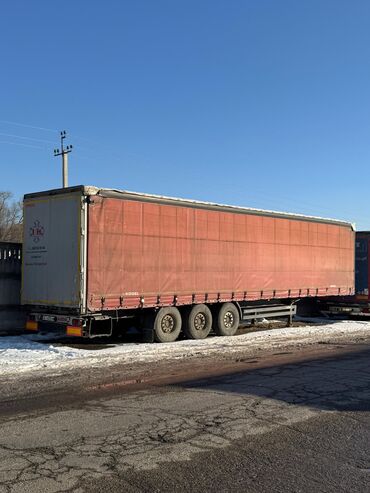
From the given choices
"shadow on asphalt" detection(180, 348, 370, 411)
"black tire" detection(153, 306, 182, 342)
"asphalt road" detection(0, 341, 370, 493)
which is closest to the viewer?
"asphalt road" detection(0, 341, 370, 493)

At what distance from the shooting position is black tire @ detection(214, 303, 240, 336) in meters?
15.9

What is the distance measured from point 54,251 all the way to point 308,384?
7.08 meters

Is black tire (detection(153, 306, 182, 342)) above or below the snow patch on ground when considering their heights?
above

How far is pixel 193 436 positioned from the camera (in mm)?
5832

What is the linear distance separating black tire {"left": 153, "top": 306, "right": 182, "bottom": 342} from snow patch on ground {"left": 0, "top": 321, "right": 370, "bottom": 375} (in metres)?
0.32


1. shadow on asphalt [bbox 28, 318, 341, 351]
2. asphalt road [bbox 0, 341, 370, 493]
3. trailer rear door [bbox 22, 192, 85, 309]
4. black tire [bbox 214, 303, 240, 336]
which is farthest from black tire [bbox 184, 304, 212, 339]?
asphalt road [bbox 0, 341, 370, 493]

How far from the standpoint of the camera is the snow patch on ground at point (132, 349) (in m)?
10.8

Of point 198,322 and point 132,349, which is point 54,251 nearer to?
point 132,349

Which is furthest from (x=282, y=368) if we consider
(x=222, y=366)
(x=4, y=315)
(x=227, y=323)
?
(x=4, y=315)

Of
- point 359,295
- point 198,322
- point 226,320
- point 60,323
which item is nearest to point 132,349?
point 60,323

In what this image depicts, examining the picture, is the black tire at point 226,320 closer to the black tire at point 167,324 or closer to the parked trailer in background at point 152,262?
the parked trailer in background at point 152,262

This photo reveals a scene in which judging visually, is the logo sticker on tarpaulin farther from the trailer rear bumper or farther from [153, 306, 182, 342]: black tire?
[153, 306, 182, 342]: black tire

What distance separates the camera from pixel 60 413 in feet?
22.6

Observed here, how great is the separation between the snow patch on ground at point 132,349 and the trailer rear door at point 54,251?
1140 millimetres
